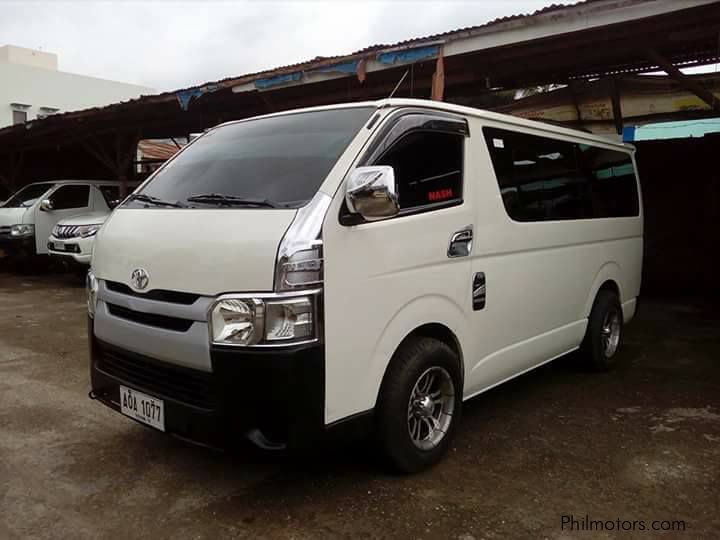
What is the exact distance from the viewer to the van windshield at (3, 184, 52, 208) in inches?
433

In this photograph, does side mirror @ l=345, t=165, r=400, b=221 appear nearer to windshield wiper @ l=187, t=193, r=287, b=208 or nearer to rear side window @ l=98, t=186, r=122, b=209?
windshield wiper @ l=187, t=193, r=287, b=208

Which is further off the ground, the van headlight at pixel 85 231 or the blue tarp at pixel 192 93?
the blue tarp at pixel 192 93

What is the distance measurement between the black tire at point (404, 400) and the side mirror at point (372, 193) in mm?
746

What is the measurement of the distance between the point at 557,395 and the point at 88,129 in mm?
11465

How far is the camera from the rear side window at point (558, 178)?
374 cm

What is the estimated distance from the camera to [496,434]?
377 centimetres

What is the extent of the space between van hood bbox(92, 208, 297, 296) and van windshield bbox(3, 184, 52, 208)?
920 cm

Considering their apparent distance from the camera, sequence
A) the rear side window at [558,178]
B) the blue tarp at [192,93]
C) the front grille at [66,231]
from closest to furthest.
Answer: the rear side window at [558,178] → the blue tarp at [192,93] → the front grille at [66,231]

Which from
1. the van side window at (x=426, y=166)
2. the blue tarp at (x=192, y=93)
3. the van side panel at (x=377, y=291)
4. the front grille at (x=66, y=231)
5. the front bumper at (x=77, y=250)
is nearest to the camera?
the van side panel at (x=377, y=291)

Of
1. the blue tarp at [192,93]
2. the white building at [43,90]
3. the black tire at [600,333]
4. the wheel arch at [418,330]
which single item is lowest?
the black tire at [600,333]

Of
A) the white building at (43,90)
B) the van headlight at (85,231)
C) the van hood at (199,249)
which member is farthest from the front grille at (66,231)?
the white building at (43,90)

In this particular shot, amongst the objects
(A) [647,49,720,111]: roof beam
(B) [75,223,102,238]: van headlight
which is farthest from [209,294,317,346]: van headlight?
(B) [75,223,102,238]: van headlight

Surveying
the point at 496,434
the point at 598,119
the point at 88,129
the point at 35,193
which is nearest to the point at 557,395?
the point at 496,434

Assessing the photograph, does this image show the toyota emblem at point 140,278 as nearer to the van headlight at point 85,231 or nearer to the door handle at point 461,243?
the door handle at point 461,243
